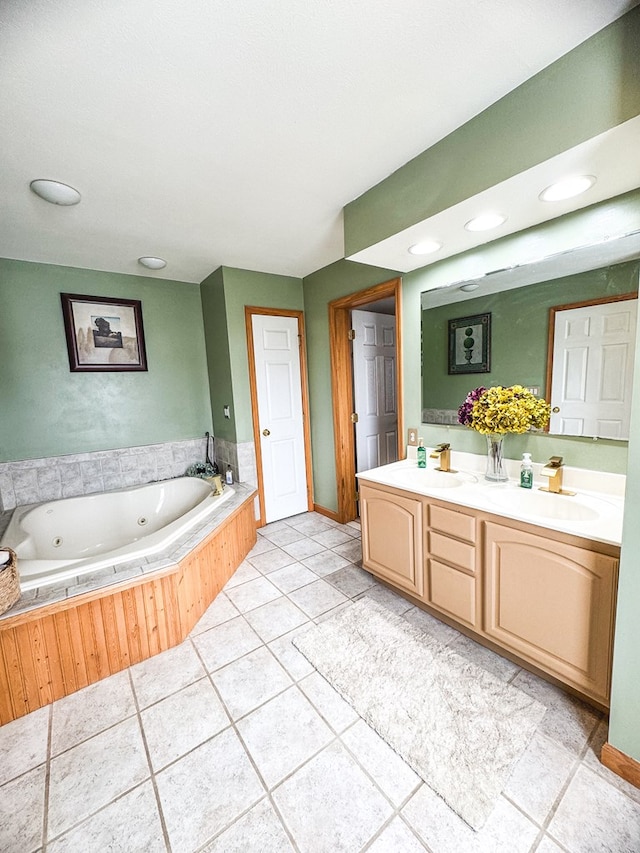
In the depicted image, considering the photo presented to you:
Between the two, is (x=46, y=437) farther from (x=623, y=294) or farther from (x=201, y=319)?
(x=623, y=294)

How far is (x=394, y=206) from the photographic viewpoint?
5.67 ft

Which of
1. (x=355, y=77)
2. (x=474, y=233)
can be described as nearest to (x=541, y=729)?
(x=474, y=233)

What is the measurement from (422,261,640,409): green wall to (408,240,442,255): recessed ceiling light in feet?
1.21

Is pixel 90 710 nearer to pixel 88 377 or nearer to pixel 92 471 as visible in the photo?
pixel 92 471

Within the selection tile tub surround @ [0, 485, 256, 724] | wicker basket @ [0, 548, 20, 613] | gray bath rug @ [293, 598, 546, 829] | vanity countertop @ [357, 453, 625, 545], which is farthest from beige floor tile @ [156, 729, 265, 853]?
vanity countertop @ [357, 453, 625, 545]

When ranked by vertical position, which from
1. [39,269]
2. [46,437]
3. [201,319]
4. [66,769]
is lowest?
[66,769]

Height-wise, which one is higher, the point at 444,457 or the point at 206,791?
the point at 444,457

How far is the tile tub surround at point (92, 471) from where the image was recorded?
268 centimetres

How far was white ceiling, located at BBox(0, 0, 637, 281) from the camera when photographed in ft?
3.23

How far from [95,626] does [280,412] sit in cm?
217

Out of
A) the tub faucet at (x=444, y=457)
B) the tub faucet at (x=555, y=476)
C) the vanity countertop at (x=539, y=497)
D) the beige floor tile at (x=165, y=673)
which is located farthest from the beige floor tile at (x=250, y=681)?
the tub faucet at (x=555, y=476)

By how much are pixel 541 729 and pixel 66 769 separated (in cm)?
182

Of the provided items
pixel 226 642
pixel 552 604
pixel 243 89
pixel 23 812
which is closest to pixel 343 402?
pixel 226 642

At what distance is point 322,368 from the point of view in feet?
11.0
